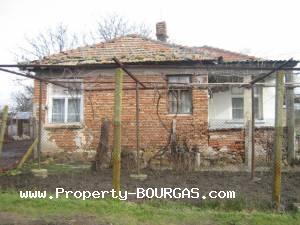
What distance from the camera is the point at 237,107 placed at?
47.9ft

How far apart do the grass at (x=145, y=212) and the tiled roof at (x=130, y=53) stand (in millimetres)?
6757

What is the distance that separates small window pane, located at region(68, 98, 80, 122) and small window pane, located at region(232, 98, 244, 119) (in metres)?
5.71

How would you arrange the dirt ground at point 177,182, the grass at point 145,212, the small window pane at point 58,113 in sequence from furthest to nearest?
1. the small window pane at point 58,113
2. the dirt ground at point 177,182
3. the grass at point 145,212

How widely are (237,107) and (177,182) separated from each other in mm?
6765

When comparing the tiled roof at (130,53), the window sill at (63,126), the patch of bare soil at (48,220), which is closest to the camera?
the patch of bare soil at (48,220)

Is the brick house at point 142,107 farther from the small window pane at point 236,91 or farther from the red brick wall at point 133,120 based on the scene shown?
the small window pane at point 236,91

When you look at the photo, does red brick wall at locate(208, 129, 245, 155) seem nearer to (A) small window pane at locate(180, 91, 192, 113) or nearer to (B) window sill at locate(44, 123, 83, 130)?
(A) small window pane at locate(180, 91, 192, 113)

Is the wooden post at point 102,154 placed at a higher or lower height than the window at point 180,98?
lower

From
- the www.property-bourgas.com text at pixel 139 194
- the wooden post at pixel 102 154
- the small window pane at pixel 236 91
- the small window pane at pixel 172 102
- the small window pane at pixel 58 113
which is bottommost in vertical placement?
the www.property-bourgas.com text at pixel 139 194

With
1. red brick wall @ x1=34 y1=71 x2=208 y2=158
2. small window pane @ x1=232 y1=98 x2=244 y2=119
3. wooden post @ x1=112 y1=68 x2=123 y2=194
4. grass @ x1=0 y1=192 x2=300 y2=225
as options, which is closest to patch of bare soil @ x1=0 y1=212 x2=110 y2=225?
grass @ x1=0 y1=192 x2=300 y2=225

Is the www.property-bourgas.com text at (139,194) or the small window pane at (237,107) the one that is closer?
the www.property-bourgas.com text at (139,194)

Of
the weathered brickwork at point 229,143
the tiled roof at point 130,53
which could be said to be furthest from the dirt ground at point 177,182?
the tiled roof at point 130,53

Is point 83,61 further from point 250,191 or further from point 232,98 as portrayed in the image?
point 250,191

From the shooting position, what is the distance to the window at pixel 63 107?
13258 millimetres
